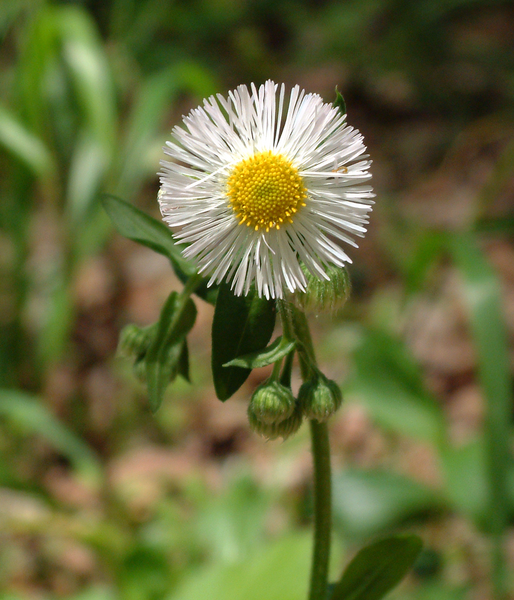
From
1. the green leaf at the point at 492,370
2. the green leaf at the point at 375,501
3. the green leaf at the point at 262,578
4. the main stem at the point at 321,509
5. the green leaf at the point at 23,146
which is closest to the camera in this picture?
the main stem at the point at 321,509

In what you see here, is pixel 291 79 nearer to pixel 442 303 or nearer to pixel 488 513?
pixel 442 303

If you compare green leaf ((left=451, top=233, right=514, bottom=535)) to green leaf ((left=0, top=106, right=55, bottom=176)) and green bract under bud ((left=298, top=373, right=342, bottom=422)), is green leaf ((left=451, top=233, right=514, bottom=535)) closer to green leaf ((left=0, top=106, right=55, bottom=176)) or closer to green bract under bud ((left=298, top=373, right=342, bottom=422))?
green bract under bud ((left=298, top=373, right=342, bottom=422))

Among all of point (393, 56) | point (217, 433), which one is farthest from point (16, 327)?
point (393, 56)

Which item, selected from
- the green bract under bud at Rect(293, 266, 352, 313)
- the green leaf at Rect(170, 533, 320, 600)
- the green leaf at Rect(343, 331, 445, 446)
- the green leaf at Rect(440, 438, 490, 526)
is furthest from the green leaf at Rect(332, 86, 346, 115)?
the green leaf at Rect(343, 331, 445, 446)

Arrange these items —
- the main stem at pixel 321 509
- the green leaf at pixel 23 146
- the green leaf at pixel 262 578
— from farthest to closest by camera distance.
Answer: the green leaf at pixel 23 146
the green leaf at pixel 262 578
the main stem at pixel 321 509

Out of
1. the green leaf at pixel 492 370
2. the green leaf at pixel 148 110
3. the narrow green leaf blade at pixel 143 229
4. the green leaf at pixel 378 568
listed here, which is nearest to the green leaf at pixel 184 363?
the narrow green leaf blade at pixel 143 229

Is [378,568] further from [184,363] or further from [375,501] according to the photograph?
[375,501]

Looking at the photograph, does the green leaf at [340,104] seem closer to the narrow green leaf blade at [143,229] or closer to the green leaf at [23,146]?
the narrow green leaf blade at [143,229]
